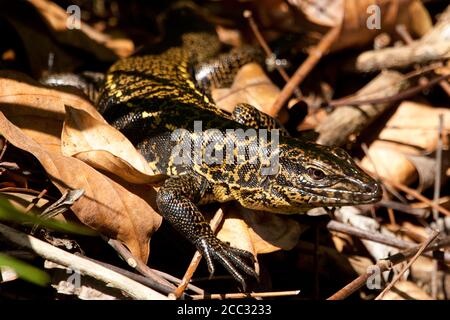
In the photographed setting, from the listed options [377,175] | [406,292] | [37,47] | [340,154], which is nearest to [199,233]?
[340,154]

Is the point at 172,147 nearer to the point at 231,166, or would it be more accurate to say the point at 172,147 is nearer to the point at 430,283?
the point at 231,166

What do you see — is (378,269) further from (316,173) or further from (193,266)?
(193,266)

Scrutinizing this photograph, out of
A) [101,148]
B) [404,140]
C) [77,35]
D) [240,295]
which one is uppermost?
[77,35]

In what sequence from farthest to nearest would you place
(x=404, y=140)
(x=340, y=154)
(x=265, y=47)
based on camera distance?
(x=265, y=47), (x=404, y=140), (x=340, y=154)

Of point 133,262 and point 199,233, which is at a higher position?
point 199,233

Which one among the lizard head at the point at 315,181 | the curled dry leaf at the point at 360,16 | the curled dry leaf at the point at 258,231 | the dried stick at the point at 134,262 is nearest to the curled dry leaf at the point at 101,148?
the dried stick at the point at 134,262

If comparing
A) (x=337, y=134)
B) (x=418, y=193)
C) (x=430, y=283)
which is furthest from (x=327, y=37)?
(x=430, y=283)

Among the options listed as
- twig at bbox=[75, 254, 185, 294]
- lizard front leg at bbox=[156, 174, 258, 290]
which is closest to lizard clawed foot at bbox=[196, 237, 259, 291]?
lizard front leg at bbox=[156, 174, 258, 290]

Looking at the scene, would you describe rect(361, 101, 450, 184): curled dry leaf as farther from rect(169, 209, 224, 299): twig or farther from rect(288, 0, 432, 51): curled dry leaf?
rect(169, 209, 224, 299): twig
